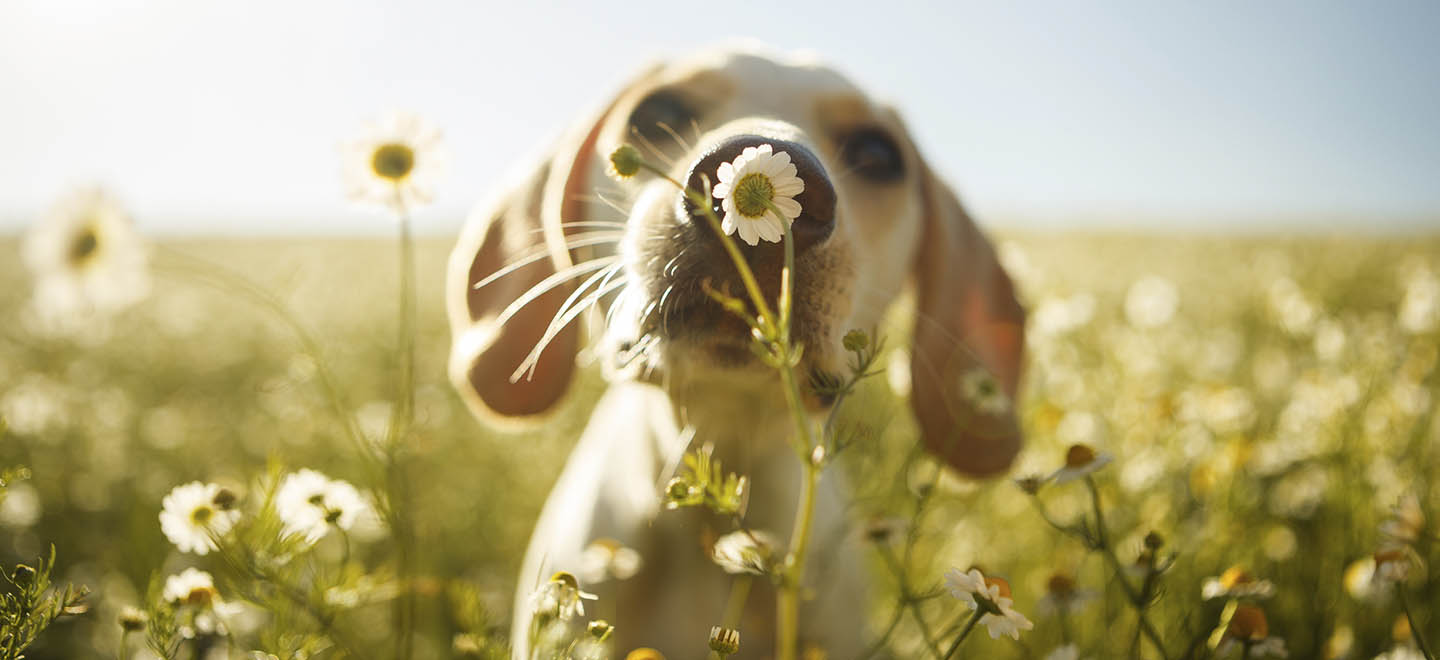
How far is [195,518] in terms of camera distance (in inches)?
47.0

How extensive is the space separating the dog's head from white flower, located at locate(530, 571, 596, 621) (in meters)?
0.31

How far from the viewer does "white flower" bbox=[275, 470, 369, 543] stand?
1176mm

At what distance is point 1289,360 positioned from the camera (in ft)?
10.9

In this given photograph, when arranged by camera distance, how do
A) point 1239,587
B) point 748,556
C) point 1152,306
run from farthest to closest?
point 1152,306 < point 1239,587 < point 748,556

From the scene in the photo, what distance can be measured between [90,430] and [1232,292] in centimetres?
692

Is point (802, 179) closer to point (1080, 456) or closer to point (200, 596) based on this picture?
point (1080, 456)

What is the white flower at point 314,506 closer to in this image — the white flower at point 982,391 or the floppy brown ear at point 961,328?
the white flower at point 982,391

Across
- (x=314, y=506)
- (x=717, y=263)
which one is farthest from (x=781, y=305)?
(x=314, y=506)

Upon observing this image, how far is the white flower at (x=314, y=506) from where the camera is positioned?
3.86ft

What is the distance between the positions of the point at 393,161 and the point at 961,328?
135cm

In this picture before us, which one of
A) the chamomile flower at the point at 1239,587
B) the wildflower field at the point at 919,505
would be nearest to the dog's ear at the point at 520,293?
the wildflower field at the point at 919,505

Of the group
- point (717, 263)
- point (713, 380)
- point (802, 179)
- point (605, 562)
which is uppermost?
point (802, 179)

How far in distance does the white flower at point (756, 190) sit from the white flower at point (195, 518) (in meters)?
0.83

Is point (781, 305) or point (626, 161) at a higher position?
point (626, 161)
